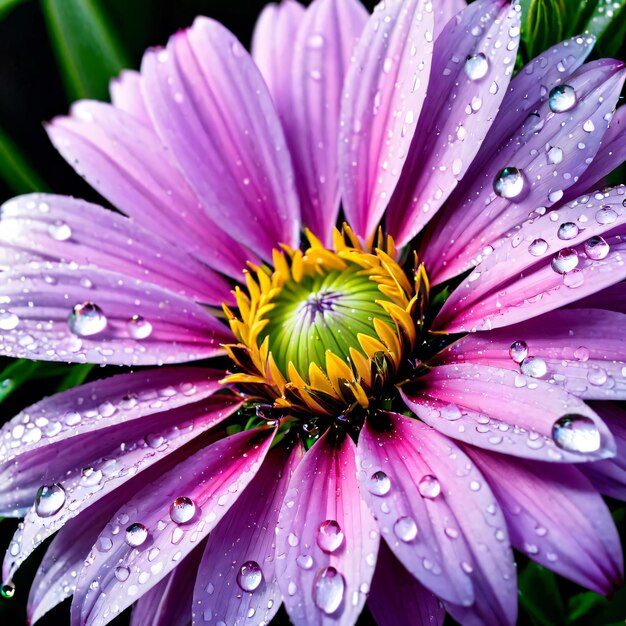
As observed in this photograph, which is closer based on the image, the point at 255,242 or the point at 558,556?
the point at 558,556

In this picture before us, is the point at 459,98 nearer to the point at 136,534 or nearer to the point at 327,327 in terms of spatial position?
the point at 327,327

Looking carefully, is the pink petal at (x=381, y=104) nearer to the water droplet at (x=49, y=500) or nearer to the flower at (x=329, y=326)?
the flower at (x=329, y=326)

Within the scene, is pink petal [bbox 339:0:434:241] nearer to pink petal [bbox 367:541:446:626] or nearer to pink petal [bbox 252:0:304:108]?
pink petal [bbox 252:0:304:108]

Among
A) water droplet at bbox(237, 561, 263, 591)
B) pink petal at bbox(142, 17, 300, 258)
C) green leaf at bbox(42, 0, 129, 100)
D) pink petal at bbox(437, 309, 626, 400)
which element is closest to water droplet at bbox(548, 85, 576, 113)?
pink petal at bbox(437, 309, 626, 400)

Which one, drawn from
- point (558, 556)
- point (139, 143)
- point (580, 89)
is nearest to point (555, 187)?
point (580, 89)

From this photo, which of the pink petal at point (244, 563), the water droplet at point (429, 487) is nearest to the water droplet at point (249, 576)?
the pink petal at point (244, 563)

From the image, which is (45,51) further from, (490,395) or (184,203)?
(490,395)
